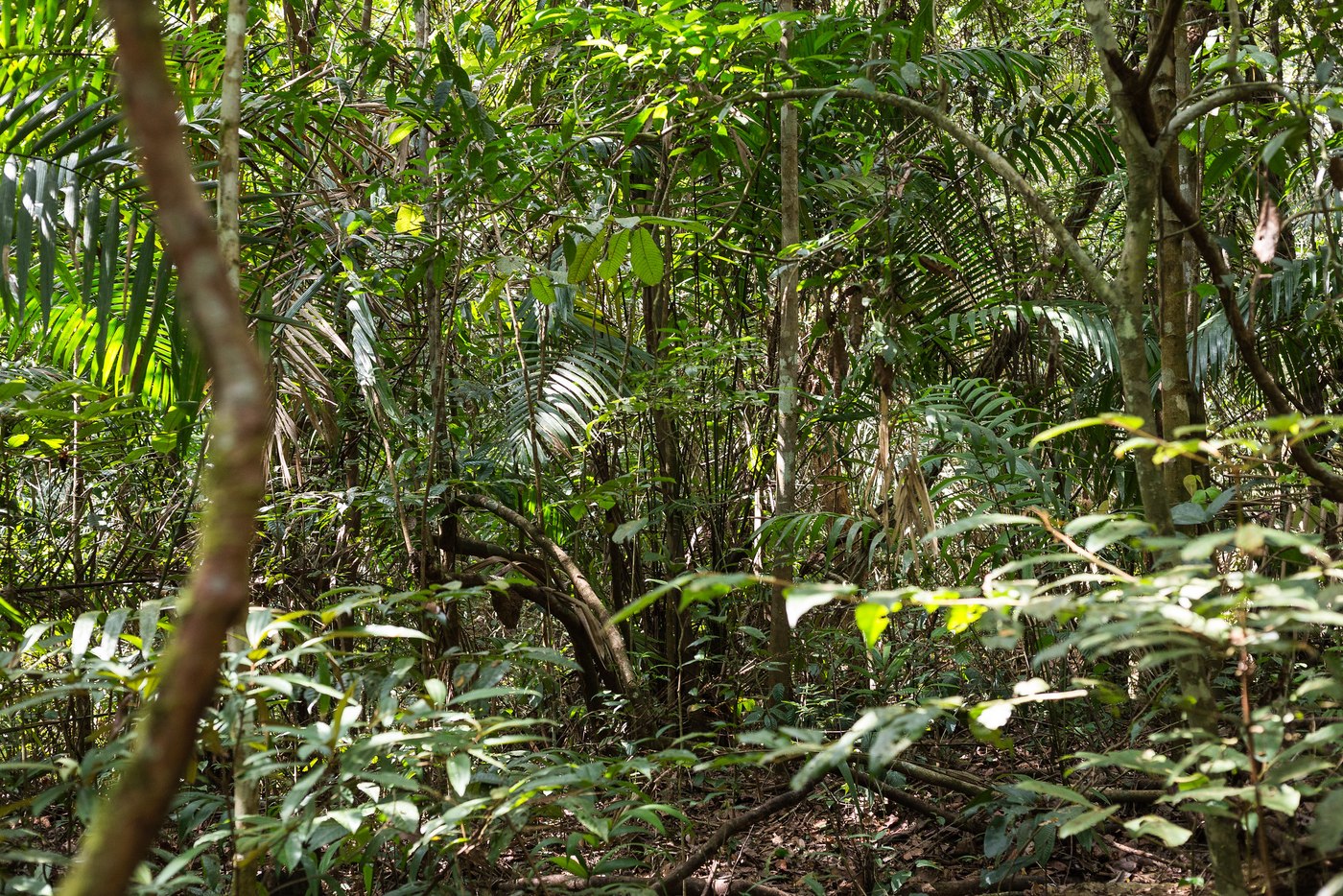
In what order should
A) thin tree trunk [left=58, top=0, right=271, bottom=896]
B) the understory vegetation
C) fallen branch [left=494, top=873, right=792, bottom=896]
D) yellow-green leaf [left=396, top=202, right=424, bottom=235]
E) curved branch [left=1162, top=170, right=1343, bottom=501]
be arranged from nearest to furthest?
thin tree trunk [left=58, top=0, right=271, bottom=896]
the understory vegetation
curved branch [left=1162, top=170, right=1343, bottom=501]
fallen branch [left=494, top=873, right=792, bottom=896]
yellow-green leaf [left=396, top=202, right=424, bottom=235]

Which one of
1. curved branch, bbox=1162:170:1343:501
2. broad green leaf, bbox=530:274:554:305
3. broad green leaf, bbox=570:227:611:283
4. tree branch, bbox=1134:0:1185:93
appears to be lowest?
curved branch, bbox=1162:170:1343:501

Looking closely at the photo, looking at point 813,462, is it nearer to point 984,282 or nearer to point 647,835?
point 984,282

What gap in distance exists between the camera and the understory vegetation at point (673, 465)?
1578 mm

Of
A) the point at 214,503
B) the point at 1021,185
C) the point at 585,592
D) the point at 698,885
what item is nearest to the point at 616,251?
the point at 1021,185

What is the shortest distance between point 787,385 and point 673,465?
750 mm

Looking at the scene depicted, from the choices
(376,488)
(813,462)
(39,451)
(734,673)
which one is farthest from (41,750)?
(813,462)

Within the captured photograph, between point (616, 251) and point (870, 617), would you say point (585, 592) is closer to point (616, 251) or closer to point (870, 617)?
point (616, 251)

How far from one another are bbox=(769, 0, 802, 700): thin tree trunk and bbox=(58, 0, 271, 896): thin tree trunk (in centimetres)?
256

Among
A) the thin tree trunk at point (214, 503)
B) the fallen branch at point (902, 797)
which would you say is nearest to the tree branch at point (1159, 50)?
the thin tree trunk at point (214, 503)

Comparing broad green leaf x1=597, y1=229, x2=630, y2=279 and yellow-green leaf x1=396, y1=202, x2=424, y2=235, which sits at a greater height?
yellow-green leaf x1=396, y1=202, x2=424, y2=235

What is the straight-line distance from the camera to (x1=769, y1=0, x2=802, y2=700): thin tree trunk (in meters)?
3.07

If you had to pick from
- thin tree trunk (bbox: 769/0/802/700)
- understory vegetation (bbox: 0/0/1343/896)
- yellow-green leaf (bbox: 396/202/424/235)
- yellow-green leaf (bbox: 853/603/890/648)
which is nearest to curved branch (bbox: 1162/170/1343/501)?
understory vegetation (bbox: 0/0/1343/896)

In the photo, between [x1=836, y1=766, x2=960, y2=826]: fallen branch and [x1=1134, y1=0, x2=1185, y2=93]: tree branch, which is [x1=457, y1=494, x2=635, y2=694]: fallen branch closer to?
[x1=836, y1=766, x2=960, y2=826]: fallen branch

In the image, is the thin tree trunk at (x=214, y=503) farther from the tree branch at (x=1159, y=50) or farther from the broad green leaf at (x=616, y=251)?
the broad green leaf at (x=616, y=251)
